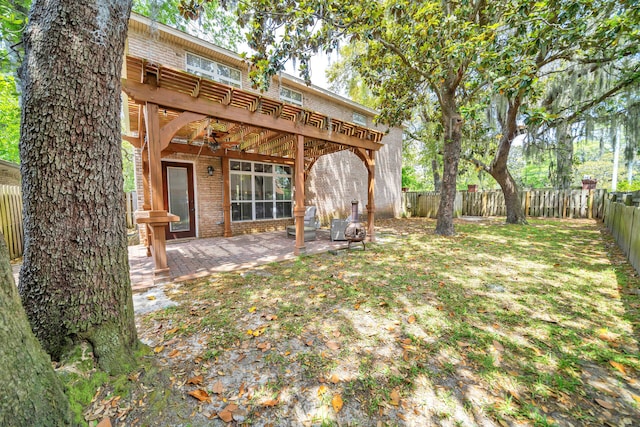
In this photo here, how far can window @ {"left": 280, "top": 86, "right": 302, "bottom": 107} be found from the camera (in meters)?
8.99

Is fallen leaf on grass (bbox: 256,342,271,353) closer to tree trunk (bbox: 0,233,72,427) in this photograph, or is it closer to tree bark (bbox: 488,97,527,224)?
tree trunk (bbox: 0,233,72,427)

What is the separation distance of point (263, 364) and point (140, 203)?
6.14m

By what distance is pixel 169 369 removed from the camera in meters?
1.92

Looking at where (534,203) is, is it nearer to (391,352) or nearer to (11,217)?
(391,352)

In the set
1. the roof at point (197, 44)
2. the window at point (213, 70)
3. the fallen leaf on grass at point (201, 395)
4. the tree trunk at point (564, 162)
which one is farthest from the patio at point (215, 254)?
the tree trunk at point (564, 162)

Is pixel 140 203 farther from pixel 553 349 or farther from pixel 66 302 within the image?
pixel 553 349

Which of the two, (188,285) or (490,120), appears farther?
(490,120)

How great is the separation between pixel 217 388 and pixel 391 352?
57.3 inches

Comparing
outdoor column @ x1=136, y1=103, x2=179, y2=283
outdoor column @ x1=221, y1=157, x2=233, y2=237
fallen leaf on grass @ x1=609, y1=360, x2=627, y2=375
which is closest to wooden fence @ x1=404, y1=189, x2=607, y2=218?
outdoor column @ x1=221, y1=157, x2=233, y2=237

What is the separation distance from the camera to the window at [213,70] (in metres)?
7.05

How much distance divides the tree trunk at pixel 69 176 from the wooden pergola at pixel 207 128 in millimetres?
2015

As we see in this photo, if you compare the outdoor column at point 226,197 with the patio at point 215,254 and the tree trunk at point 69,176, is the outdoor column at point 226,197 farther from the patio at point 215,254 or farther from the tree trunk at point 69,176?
the tree trunk at point 69,176

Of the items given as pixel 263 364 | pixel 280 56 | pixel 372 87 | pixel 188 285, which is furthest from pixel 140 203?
pixel 372 87

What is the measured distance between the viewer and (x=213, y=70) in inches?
292
